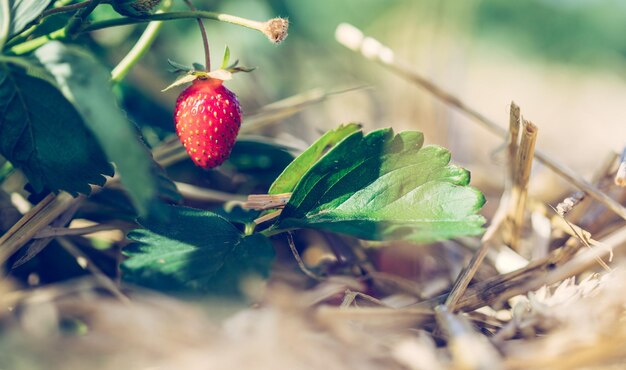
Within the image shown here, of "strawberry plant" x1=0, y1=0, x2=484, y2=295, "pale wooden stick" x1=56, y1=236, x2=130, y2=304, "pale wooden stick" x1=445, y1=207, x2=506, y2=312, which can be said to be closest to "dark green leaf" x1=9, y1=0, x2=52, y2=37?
"strawberry plant" x1=0, y1=0, x2=484, y2=295

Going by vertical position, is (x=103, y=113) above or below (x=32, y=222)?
above

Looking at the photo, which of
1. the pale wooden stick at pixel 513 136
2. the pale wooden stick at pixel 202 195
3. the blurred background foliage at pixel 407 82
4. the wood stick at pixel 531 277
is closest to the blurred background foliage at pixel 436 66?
the blurred background foliage at pixel 407 82

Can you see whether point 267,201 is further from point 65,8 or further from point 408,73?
point 408,73

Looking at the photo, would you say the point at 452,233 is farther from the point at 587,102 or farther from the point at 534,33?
the point at 534,33

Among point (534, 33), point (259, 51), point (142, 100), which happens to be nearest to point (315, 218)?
point (142, 100)

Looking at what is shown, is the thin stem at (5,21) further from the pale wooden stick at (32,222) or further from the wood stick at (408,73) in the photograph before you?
the wood stick at (408,73)

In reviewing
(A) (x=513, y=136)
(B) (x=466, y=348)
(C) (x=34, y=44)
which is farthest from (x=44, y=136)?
(A) (x=513, y=136)

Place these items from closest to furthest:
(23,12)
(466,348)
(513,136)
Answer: (466,348) < (23,12) < (513,136)
